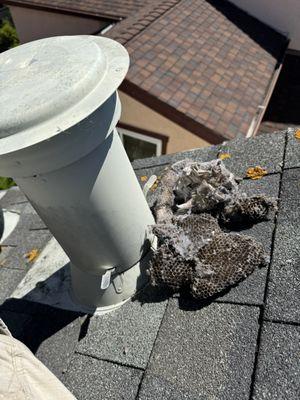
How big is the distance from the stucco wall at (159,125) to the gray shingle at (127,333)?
610 centimetres

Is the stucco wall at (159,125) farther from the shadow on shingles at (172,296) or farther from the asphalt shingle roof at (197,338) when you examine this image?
the shadow on shingles at (172,296)

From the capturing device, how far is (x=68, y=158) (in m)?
1.68

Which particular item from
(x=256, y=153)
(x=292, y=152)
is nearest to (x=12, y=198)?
(x=256, y=153)

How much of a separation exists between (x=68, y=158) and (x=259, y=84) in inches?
331

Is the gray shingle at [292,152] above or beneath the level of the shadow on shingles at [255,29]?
above

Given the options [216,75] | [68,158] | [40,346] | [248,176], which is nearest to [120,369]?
[40,346]

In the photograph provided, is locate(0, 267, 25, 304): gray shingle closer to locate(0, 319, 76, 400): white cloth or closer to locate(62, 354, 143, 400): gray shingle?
locate(62, 354, 143, 400): gray shingle

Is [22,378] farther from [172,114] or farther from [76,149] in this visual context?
[172,114]

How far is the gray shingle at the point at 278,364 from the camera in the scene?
1.64 metres

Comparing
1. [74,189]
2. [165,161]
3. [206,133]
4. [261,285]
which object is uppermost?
[74,189]

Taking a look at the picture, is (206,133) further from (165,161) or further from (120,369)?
(120,369)

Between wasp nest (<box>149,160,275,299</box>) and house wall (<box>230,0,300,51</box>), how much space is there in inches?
418

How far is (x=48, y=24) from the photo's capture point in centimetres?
1437

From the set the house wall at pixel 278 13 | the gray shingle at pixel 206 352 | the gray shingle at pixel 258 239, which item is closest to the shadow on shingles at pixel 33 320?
the gray shingle at pixel 206 352
